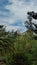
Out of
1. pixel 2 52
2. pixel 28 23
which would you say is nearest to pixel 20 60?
pixel 2 52

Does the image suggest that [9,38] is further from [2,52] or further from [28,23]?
[28,23]

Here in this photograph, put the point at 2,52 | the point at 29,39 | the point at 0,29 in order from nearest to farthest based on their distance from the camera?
the point at 29,39
the point at 2,52
the point at 0,29

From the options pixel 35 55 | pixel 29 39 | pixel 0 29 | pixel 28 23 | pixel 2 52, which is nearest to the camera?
pixel 35 55

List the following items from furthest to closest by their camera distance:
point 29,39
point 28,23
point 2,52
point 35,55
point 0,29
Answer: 1. point 28,23
2. point 0,29
3. point 2,52
4. point 29,39
5. point 35,55

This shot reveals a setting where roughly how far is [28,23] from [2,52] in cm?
2681

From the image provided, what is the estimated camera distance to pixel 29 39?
602 inches

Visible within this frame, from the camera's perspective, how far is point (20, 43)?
14.8 metres

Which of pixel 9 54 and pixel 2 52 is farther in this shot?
pixel 2 52

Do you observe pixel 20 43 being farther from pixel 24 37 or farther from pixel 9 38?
pixel 9 38

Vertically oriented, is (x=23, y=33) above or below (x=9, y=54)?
above

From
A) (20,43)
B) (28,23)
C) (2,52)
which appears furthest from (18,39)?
(28,23)

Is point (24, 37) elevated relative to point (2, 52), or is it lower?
elevated

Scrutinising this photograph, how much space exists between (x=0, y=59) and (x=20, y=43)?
186cm

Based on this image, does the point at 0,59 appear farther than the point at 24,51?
Yes
